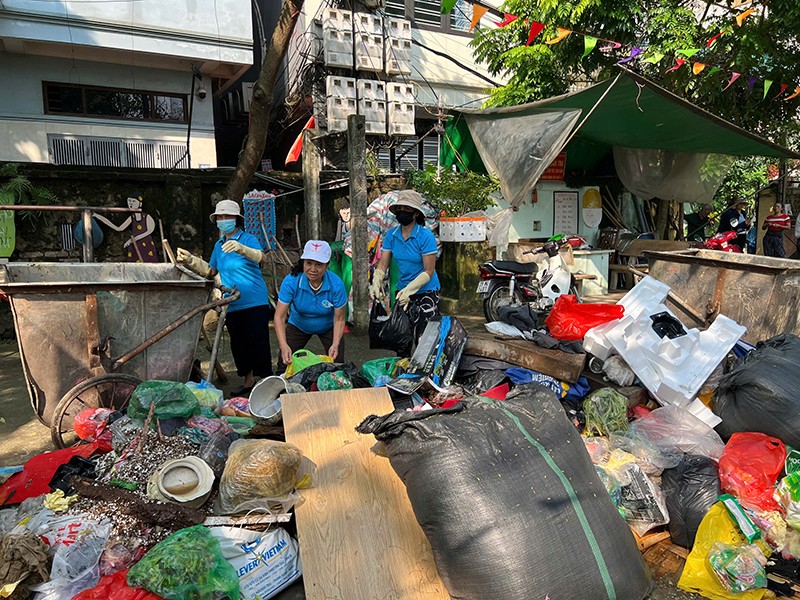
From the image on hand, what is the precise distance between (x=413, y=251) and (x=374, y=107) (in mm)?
4716

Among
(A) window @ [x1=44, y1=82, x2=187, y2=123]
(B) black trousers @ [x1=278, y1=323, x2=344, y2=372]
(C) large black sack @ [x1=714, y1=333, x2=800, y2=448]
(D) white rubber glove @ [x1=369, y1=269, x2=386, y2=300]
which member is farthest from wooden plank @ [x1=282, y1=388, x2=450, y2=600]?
(A) window @ [x1=44, y1=82, x2=187, y2=123]

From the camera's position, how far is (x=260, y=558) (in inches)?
92.4

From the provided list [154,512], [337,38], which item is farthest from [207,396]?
[337,38]

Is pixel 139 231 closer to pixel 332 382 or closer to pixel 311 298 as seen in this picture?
pixel 311 298

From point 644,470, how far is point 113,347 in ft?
10.9

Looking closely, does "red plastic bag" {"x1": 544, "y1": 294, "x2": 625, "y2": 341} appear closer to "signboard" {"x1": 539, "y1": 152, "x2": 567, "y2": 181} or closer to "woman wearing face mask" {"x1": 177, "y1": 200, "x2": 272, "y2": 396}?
"woman wearing face mask" {"x1": 177, "y1": 200, "x2": 272, "y2": 396}

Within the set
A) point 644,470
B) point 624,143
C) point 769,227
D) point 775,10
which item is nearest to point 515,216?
point 624,143

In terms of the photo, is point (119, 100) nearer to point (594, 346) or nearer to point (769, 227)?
point (594, 346)

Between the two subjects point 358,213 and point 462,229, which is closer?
point 358,213

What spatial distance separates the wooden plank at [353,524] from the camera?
7.51ft

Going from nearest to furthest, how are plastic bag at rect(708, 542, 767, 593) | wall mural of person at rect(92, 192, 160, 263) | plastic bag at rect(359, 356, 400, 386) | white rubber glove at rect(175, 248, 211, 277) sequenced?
plastic bag at rect(708, 542, 767, 593)
plastic bag at rect(359, 356, 400, 386)
white rubber glove at rect(175, 248, 211, 277)
wall mural of person at rect(92, 192, 160, 263)

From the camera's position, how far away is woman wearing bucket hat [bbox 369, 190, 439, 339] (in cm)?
435

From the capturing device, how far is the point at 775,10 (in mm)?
7012

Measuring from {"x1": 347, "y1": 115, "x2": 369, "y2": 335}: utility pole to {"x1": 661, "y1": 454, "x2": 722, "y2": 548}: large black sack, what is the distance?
4.33 m
